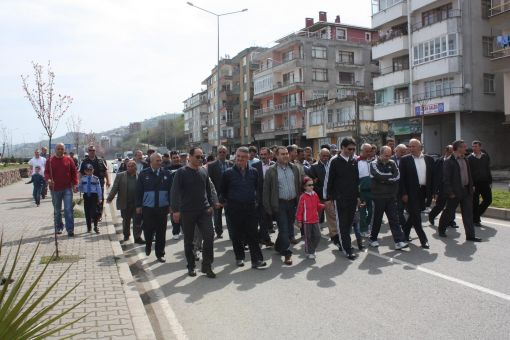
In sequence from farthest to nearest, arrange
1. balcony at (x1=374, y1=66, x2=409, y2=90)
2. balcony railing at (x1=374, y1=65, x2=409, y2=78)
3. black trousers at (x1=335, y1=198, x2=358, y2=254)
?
balcony railing at (x1=374, y1=65, x2=409, y2=78) → balcony at (x1=374, y1=66, x2=409, y2=90) → black trousers at (x1=335, y1=198, x2=358, y2=254)

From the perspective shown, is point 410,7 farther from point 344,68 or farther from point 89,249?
point 89,249

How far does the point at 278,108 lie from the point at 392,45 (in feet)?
72.0

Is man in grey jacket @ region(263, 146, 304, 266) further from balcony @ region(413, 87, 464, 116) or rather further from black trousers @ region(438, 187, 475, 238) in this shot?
balcony @ region(413, 87, 464, 116)

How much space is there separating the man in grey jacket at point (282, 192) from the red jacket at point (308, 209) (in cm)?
11

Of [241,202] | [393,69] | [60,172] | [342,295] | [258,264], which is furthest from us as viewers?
[393,69]

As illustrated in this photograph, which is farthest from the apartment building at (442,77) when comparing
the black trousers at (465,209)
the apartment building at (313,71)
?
the black trousers at (465,209)

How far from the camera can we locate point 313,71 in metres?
55.1

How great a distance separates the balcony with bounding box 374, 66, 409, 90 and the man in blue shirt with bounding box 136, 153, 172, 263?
1306 inches

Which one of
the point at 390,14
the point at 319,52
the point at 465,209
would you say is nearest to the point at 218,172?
the point at 465,209

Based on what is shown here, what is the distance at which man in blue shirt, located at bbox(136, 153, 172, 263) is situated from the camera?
8.71m

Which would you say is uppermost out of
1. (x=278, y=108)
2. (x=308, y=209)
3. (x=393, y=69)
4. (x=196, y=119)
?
(x=196, y=119)

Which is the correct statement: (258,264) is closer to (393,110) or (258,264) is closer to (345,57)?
(393,110)

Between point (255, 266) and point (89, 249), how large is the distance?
3469 millimetres

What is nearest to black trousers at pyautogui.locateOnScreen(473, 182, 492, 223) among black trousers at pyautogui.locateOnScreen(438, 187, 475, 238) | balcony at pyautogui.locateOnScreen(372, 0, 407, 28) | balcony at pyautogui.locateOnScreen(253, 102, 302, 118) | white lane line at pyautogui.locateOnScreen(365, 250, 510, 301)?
black trousers at pyautogui.locateOnScreen(438, 187, 475, 238)
